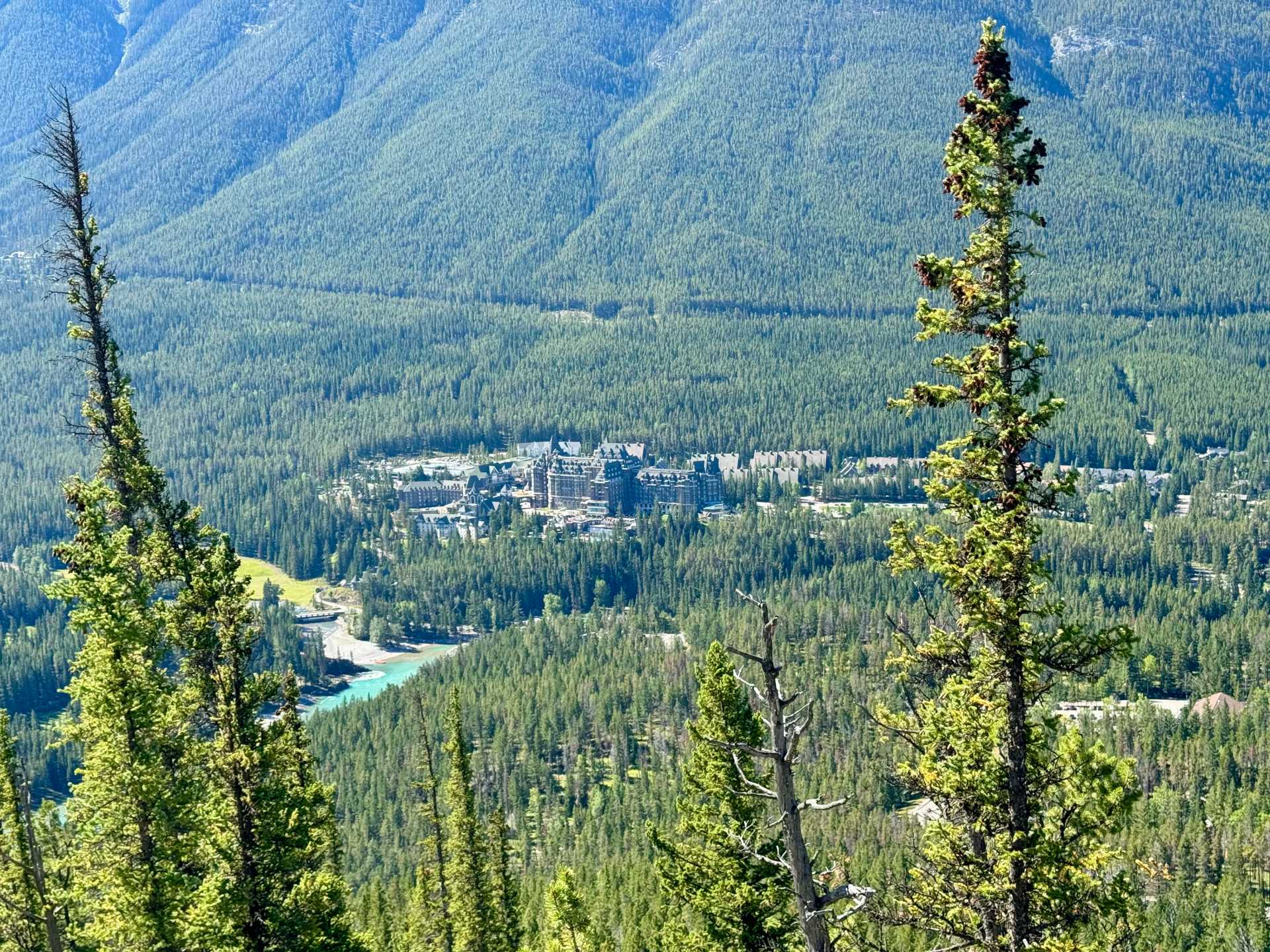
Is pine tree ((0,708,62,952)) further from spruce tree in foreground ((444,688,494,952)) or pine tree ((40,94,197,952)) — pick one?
spruce tree in foreground ((444,688,494,952))

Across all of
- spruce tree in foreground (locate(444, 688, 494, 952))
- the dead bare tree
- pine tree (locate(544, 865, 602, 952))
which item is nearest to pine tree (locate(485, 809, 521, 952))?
spruce tree in foreground (locate(444, 688, 494, 952))

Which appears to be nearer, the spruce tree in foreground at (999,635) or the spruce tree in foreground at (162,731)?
the spruce tree in foreground at (999,635)

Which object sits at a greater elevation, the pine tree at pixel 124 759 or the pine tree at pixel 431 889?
the pine tree at pixel 124 759

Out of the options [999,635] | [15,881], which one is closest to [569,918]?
[15,881]

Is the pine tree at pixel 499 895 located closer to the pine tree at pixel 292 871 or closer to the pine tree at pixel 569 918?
the pine tree at pixel 569 918

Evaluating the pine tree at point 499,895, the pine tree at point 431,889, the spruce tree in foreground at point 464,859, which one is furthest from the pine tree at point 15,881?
the pine tree at point 499,895

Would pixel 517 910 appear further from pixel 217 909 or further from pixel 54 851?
pixel 217 909

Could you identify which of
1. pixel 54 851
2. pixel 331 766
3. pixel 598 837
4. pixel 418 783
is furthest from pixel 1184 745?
pixel 54 851
